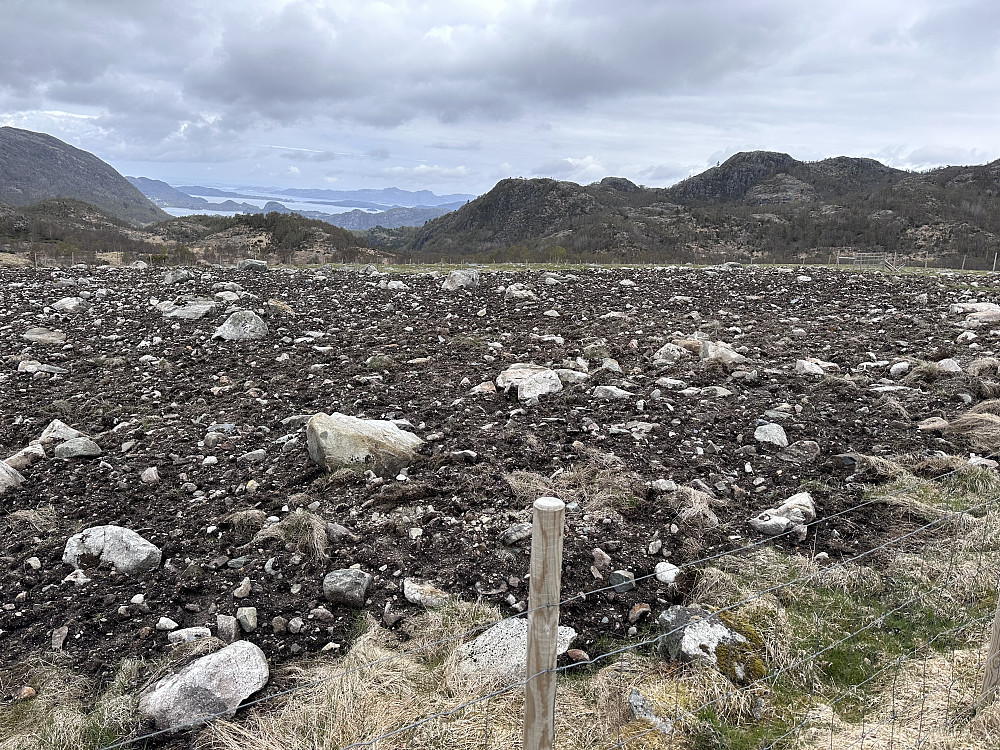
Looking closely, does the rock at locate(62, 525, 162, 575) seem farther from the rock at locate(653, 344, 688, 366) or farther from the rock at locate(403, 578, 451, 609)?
the rock at locate(653, 344, 688, 366)

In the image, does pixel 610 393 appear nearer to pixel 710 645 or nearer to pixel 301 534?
pixel 301 534

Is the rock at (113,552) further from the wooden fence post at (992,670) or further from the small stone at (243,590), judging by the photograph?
the wooden fence post at (992,670)

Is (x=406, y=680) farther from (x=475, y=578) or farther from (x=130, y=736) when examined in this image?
(x=130, y=736)

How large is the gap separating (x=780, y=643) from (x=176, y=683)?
3.05m

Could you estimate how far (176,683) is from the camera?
9.29ft

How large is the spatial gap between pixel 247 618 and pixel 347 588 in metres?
0.57

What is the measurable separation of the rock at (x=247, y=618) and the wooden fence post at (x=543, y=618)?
188cm

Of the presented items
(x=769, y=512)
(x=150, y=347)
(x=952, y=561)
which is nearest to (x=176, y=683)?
(x=769, y=512)

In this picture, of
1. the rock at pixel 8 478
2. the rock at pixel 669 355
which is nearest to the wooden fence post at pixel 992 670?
the rock at pixel 669 355

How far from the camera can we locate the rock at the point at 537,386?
23.1 ft

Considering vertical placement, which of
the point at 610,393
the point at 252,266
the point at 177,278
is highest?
the point at 252,266

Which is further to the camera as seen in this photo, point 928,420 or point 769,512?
point 928,420

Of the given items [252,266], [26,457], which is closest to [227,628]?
[26,457]

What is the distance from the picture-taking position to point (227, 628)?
331 centimetres
